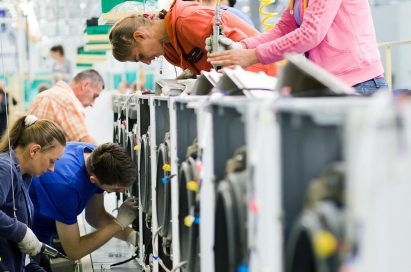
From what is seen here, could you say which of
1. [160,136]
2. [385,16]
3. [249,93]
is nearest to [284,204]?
[249,93]

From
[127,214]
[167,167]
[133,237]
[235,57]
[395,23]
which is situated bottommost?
[133,237]

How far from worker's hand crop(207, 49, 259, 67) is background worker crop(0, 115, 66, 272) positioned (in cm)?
112

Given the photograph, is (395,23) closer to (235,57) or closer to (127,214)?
(127,214)

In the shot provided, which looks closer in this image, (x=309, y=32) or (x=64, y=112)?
(x=309, y=32)

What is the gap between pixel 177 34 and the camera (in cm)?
407

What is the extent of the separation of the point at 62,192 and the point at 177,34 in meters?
1.22

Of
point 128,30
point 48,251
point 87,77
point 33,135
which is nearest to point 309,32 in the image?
point 128,30

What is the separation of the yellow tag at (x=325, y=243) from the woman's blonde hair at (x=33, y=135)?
109 inches

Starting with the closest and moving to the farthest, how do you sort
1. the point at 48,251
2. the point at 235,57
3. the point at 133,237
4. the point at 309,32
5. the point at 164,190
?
the point at 309,32, the point at 235,57, the point at 164,190, the point at 48,251, the point at 133,237

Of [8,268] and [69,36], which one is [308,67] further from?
[69,36]

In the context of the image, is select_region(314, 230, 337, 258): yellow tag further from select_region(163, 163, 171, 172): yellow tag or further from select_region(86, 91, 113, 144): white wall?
select_region(86, 91, 113, 144): white wall

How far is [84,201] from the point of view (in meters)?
4.73

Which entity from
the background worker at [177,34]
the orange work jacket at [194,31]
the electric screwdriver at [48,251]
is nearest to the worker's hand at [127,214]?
the electric screwdriver at [48,251]

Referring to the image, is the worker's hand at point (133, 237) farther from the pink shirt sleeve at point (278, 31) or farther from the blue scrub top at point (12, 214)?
the pink shirt sleeve at point (278, 31)
